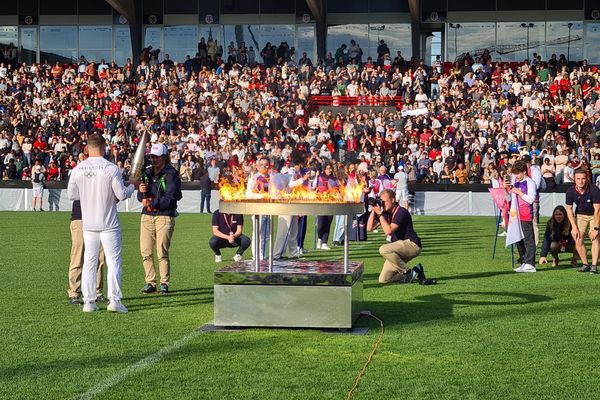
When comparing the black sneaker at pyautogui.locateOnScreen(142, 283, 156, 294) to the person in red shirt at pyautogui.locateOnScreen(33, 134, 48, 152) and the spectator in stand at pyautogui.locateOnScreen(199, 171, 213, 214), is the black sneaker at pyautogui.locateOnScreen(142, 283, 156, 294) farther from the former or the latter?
the person in red shirt at pyautogui.locateOnScreen(33, 134, 48, 152)

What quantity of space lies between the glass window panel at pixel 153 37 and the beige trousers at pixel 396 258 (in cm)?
4057

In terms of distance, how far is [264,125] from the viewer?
40125mm

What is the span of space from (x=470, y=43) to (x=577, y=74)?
9023mm

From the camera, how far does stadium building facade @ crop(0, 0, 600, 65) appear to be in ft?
165

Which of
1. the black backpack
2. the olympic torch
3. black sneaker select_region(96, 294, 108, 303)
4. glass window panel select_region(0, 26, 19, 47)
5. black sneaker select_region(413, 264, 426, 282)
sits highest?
glass window panel select_region(0, 26, 19, 47)

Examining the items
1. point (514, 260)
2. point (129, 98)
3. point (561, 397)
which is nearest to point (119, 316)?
point (561, 397)

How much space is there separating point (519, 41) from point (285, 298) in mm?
42879

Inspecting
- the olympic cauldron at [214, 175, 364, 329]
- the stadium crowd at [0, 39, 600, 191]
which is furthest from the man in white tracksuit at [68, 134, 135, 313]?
the stadium crowd at [0, 39, 600, 191]

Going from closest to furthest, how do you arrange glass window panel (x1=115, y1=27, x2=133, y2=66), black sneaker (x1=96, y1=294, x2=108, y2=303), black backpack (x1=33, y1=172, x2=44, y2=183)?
1. black sneaker (x1=96, y1=294, x2=108, y2=303)
2. black backpack (x1=33, y1=172, x2=44, y2=183)
3. glass window panel (x1=115, y1=27, x2=133, y2=66)

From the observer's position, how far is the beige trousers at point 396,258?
14.0 metres

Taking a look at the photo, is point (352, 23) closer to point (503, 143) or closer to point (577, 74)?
point (577, 74)

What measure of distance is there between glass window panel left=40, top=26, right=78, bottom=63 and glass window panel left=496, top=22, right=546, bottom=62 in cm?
2198

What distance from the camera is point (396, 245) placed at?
46.6 feet

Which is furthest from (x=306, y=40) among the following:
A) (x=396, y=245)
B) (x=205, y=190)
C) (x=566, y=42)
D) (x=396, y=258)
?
(x=396, y=258)
